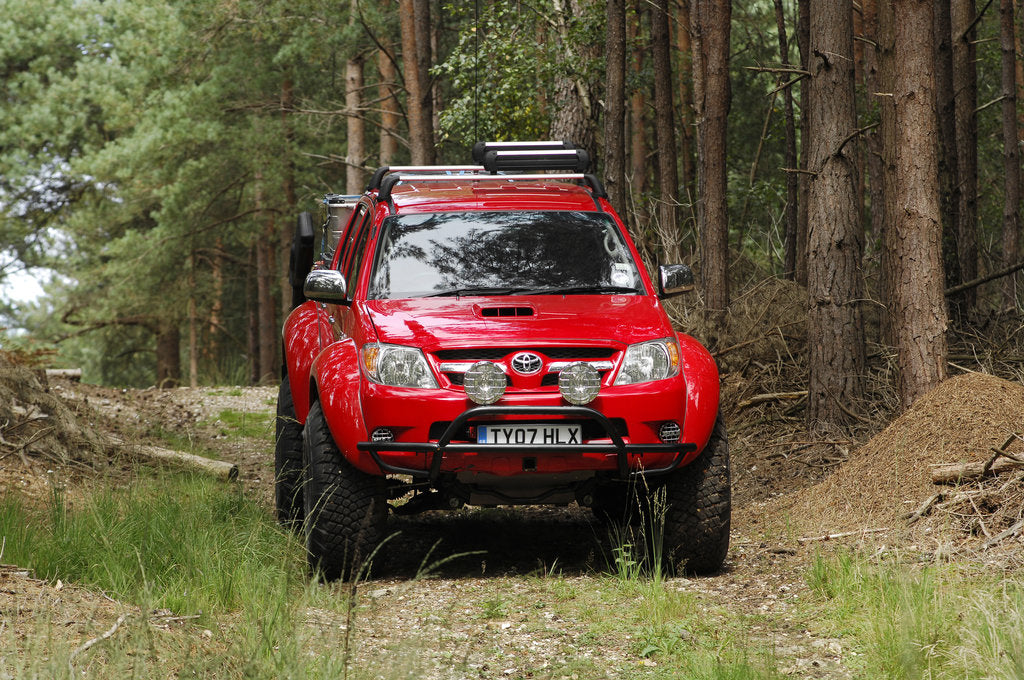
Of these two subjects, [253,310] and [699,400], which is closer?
[699,400]

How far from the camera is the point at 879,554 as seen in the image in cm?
575

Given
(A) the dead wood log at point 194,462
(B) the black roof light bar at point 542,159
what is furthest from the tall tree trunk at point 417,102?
(B) the black roof light bar at point 542,159

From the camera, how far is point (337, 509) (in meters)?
6.07

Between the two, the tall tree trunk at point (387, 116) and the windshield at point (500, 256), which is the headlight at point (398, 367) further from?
the tall tree trunk at point (387, 116)

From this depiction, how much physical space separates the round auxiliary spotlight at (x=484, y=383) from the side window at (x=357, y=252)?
1.43 metres

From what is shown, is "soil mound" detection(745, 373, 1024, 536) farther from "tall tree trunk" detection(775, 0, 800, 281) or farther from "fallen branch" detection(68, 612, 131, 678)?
"tall tree trunk" detection(775, 0, 800, 281)

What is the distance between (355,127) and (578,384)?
19.4 m

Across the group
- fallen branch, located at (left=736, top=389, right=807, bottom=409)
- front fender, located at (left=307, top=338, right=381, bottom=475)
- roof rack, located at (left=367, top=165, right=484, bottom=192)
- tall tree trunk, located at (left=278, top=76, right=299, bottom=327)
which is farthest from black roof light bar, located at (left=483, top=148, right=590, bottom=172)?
tall tree trunk, located at (left=278, top=76, right=299, bottom=327)

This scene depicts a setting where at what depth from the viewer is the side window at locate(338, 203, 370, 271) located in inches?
311

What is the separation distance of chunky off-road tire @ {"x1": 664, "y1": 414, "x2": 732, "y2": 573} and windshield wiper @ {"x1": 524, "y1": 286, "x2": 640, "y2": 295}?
107 cm

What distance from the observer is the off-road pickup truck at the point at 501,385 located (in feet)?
19.4

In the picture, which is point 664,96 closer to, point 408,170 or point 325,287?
point 408,170

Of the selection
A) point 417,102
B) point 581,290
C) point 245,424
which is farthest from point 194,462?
point 417,102

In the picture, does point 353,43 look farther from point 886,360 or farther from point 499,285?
point 499,285
